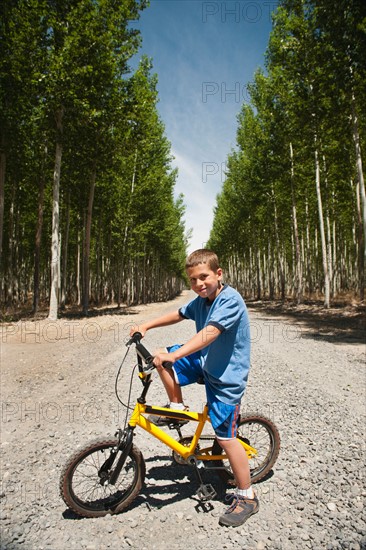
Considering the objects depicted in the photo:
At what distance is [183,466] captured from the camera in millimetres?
3438

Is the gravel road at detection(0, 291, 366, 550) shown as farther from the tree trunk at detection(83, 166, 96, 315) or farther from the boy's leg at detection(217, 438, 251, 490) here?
the tree trunk at detection(83, 166, 96, 315)

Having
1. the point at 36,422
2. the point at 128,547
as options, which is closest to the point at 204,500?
the point at 128,547

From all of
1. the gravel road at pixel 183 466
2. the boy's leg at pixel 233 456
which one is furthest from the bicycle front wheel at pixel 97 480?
the boy's leg at pixel 233 456

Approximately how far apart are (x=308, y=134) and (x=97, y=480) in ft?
68.7

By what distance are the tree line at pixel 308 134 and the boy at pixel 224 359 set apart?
12.6 meters

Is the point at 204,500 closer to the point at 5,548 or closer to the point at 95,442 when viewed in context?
the point at 95,442

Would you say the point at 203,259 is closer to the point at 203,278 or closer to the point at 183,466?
the point at 203,278

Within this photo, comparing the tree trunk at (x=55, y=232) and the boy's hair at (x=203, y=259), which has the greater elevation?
the tree trunk at (x=55, y=232)

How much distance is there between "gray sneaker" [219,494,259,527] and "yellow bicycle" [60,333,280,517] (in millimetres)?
188

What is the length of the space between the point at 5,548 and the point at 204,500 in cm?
156

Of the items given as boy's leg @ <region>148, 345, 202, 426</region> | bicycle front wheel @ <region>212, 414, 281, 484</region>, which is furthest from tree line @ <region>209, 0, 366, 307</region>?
boy's leg @ <region>148, 345, 202, 426</region>

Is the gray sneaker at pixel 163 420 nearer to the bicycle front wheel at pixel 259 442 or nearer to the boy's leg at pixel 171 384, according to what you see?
the boy's leg at pixel 171 384

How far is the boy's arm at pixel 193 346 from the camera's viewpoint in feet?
8.00

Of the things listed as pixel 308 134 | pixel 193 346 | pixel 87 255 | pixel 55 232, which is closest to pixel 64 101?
pixel 55 232
